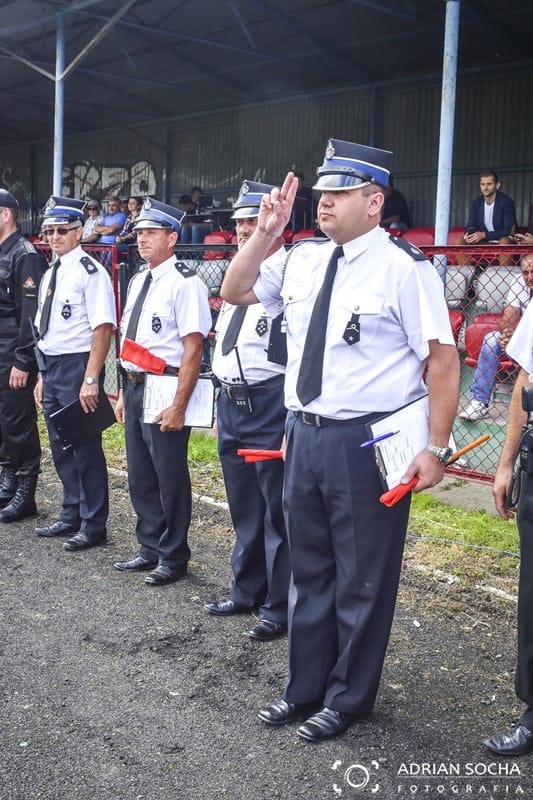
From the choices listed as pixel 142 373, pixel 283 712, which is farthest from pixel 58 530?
pixel 283 712

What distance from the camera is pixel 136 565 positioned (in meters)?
4.91

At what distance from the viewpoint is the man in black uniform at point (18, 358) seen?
18.8 ft

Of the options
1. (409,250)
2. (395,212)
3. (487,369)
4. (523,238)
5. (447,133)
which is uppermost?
(395,212)

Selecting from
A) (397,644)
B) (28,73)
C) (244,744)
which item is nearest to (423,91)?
(28,73)

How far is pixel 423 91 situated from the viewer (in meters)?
14.9

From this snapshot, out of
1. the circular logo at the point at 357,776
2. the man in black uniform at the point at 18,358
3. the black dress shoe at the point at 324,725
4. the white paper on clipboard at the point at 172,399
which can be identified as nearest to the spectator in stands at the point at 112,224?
the man in black uniform at the point at 18,358

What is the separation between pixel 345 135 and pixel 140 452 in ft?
42.2

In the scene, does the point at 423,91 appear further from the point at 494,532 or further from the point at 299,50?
the point at 494,532

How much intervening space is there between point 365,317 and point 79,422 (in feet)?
8.85

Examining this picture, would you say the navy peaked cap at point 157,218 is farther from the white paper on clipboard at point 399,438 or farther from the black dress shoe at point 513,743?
the black dress shoe at point 513,743

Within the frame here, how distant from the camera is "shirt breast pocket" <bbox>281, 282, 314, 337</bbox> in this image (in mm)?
3232

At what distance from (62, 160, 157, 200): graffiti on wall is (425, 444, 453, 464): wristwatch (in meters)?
19.0

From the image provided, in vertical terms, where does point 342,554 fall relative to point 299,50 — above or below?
below

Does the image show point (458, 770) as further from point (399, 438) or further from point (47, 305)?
point (47, 305)
